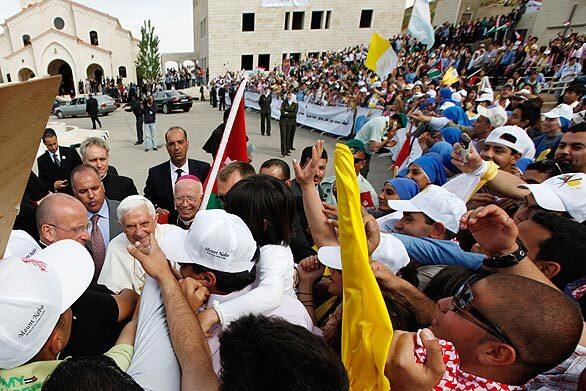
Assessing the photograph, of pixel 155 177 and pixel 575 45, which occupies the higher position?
pixel 575 45

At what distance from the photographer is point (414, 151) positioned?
223 inches

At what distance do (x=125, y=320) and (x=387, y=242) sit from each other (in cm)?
138

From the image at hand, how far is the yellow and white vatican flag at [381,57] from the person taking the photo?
26.4 feet

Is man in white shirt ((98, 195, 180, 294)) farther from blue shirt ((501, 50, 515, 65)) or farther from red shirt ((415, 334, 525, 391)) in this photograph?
blue shirt ((501, 50, 515, 65))

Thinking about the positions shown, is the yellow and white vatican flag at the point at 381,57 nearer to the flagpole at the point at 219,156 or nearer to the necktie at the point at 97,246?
the flagpole at the point at 219,156

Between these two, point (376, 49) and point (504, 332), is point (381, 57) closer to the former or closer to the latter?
point (376, 49)

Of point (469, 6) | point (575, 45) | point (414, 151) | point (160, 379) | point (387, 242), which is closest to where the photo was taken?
point (160, 379)

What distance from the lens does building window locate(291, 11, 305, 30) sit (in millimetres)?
36938

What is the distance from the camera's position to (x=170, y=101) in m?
20.6

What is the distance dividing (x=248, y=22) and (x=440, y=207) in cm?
4016

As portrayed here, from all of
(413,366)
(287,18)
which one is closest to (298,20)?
(287,18)

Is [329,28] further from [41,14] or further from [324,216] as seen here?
[324,216]

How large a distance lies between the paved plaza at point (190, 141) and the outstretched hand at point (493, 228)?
5910 mm

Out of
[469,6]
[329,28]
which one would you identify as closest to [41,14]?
[329,28]
